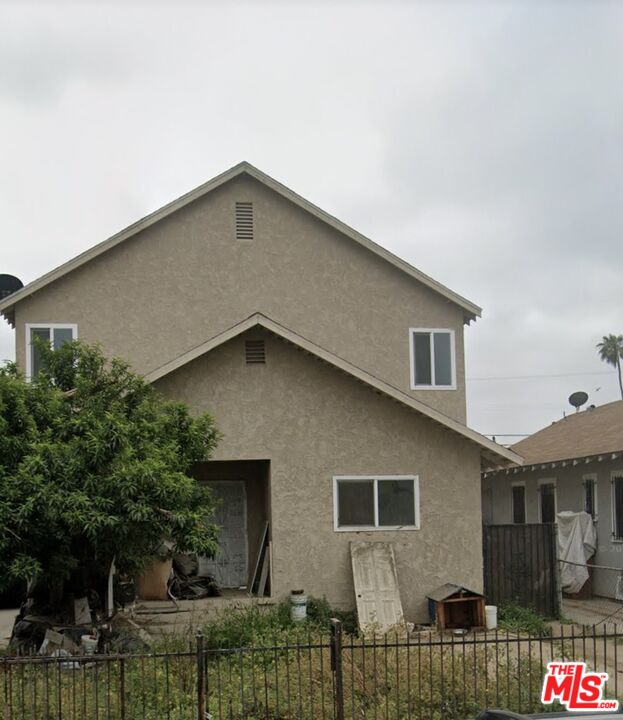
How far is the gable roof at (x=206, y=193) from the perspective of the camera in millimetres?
17156

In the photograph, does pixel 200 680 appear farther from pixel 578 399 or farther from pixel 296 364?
pixel 578 399

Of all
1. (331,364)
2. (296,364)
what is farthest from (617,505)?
(296,364)

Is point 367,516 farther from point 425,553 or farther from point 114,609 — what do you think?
point 114,609

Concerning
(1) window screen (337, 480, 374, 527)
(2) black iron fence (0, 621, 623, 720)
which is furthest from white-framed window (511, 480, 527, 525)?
(2) black iron fence (0, 621, 623, 720)

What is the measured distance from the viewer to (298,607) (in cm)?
1384

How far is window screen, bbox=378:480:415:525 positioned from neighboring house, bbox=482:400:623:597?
6163 millimetres

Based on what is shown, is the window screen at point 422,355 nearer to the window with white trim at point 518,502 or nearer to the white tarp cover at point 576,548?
the white tarp cover at point 576,548

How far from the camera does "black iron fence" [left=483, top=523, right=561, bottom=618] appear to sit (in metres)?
16.2

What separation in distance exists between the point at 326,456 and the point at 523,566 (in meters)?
4.87

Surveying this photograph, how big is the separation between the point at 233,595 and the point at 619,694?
24.4 ft

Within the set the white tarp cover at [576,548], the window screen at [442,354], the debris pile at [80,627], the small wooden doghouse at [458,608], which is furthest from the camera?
the white tarp cover at [576,548]

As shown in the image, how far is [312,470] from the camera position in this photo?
14672mm

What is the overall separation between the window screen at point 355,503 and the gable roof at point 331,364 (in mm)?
1625

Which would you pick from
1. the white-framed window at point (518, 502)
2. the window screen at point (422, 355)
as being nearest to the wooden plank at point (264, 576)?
the window screen at point (422, 355)
